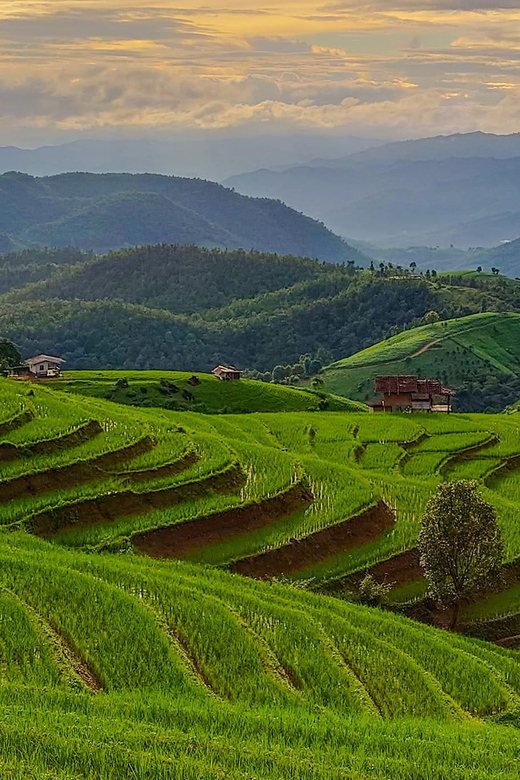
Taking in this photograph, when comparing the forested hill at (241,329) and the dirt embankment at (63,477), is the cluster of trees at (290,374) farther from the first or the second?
the dirt embankment at (63,477)

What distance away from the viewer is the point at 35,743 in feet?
42.3

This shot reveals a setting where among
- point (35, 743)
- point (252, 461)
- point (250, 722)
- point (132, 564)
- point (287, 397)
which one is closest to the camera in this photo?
point (35, 743)

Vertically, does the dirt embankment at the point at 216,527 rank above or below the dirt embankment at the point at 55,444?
below

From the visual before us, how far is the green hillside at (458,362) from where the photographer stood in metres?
136

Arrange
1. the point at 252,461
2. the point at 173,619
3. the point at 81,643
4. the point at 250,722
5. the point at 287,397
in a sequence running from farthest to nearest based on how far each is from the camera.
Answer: the point at 287,397 < the point at 252,461 < the point at 173,619 < the point at 81,643 < the point at 250,722

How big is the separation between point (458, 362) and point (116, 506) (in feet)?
389

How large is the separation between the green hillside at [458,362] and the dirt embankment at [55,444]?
97.8 meters

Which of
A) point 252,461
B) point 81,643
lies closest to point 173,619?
point 81,643

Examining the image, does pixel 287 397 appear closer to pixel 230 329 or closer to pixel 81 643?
pixel 81 643

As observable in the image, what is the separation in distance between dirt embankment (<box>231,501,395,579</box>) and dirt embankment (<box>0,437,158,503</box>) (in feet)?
19.8

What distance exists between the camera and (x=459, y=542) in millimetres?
29797

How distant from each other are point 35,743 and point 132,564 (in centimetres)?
1404

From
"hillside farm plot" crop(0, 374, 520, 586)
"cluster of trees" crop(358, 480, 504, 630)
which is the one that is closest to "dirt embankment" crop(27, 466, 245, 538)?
"hillside farm plot" crop(0, 374, 520, 586)

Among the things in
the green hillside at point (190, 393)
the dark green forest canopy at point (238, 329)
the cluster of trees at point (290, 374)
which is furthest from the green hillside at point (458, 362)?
the green hillside at point (190, 393)
